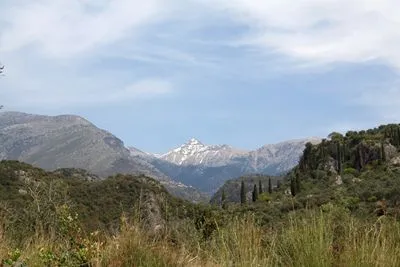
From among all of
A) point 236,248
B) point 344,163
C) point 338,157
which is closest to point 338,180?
point 344,163

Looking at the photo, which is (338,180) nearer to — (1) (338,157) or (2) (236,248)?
(1) (338,157)

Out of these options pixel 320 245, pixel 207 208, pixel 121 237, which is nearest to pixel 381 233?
pixel 320 245

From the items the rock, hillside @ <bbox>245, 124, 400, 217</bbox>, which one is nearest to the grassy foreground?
hillside @ <bbox>245, 124, 400, 217</bbox>

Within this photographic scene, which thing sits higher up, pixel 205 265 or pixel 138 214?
pixel 138 214

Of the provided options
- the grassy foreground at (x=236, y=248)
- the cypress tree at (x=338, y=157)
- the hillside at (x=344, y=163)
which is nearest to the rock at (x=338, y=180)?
the hillside at (x=344, y=163)

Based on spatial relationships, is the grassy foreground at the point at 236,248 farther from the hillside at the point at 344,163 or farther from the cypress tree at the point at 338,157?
the cypress tree at the point at 338,157

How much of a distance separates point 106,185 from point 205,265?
64073mm

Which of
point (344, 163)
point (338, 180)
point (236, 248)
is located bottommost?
point (338, 180)

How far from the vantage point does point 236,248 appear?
5.16 metres

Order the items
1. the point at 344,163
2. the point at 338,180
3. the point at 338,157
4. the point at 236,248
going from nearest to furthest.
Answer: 1. the point at 236,248
2. the point at 338,180
3. the point at 344,163
4. the point at 338,157

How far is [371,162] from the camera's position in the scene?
266 ft

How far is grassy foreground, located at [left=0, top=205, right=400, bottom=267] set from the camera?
4.84 m

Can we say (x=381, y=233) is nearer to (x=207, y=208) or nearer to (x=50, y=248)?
(x=50, y=248)

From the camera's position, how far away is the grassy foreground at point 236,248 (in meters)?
4.84
